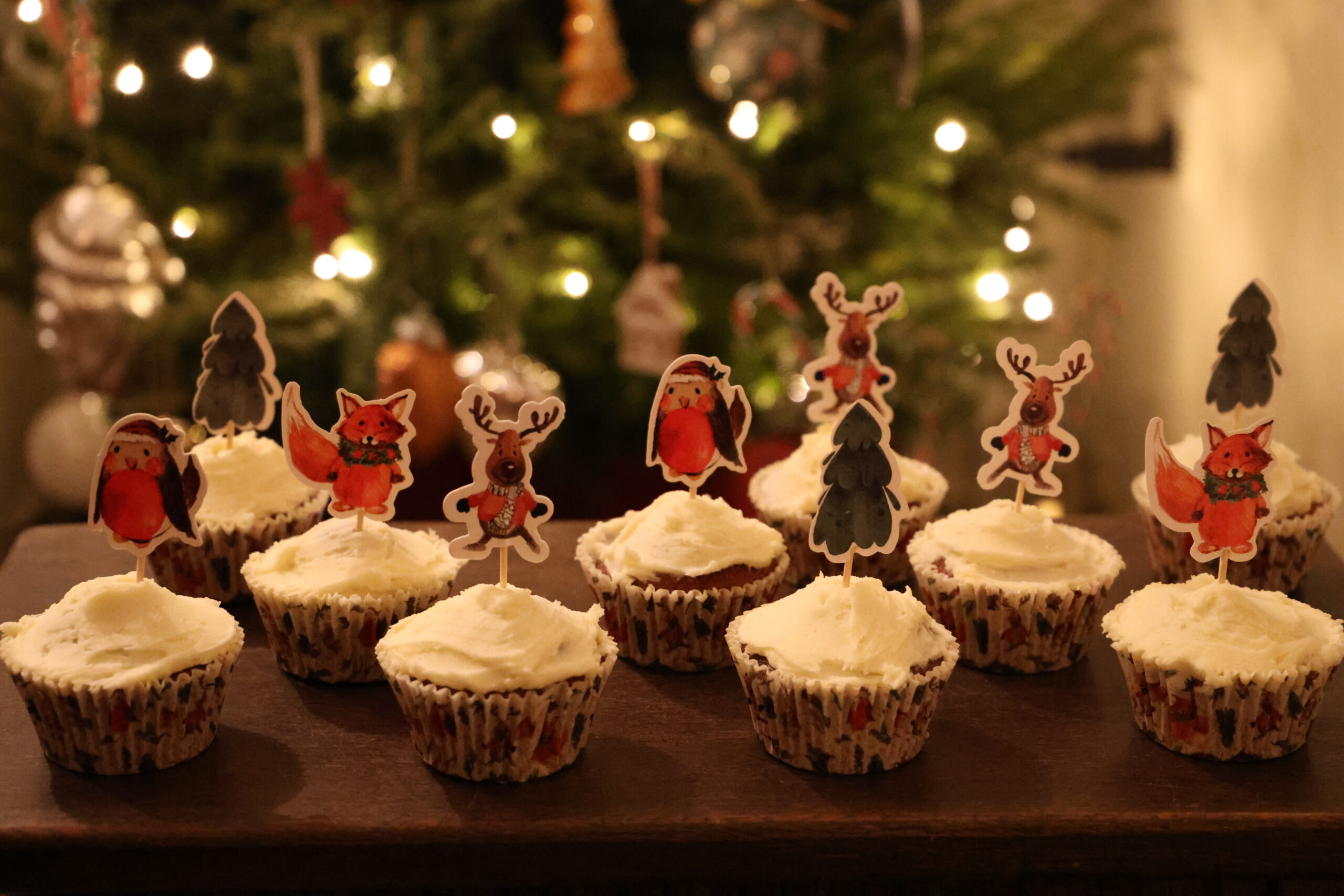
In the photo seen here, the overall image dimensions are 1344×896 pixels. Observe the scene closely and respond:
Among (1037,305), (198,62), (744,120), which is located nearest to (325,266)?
(198,62)

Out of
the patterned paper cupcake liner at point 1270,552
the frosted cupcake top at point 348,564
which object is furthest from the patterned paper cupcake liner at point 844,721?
the patterned paper cupcake liner at point 1270,552

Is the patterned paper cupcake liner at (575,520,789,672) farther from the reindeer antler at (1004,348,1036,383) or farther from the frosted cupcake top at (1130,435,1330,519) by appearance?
the frosted cupcake top at (1130,435,1330,519)

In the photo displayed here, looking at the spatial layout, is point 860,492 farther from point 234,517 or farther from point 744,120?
point 744,120

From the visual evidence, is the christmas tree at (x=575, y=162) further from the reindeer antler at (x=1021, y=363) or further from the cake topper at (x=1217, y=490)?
the cake topper at (x=1217, y=490)

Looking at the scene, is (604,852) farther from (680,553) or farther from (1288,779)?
(1288,779)

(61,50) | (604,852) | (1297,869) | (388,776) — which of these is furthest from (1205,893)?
(61,50)

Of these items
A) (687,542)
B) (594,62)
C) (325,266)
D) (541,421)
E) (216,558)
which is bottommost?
(216,558)

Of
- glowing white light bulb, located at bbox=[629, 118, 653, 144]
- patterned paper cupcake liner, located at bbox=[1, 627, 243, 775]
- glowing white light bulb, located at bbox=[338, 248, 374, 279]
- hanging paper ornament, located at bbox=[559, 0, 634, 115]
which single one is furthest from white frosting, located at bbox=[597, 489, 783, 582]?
glowing white light bulb, located at bbox=[338, 248, 374, 279]
